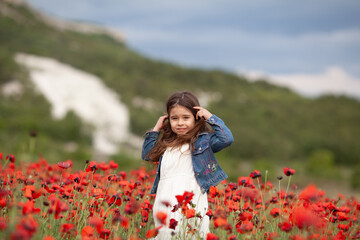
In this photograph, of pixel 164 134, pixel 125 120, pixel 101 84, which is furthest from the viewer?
pixel 101 84

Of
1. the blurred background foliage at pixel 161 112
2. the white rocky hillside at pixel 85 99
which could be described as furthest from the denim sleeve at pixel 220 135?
the white rocky hillside at pixel 85 99

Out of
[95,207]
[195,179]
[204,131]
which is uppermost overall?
[204,131]

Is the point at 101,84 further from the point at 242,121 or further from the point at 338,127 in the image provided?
the point at 338,127

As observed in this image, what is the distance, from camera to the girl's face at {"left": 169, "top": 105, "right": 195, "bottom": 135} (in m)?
2.54

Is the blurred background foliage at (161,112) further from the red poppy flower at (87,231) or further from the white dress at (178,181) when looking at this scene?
the red poppy flower at (87,231)

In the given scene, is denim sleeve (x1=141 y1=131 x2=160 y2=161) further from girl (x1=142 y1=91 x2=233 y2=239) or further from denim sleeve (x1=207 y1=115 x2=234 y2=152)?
denim sleeve (x1=207 y1=115 x2=234 y2=152)

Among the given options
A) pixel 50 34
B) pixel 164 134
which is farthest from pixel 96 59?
pixel 164 134

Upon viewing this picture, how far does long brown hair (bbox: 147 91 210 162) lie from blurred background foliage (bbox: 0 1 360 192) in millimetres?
9552

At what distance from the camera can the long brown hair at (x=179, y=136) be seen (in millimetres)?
2535

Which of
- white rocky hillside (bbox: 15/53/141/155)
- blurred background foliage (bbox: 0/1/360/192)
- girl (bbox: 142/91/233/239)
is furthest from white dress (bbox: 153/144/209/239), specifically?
white rocky hillside (bbox: 15/53/141/155)

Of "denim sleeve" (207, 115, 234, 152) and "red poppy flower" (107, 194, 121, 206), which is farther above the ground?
"denim sleeve" (207, 115, 234, 152)

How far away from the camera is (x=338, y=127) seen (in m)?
34.2

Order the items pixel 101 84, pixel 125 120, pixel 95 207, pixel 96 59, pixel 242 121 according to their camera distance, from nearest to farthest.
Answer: pixel 95 207 < pixel 125 120 < pixel 242 121 < pixel 101 84 < pixel 96 59

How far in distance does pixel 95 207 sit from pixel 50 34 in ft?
190
